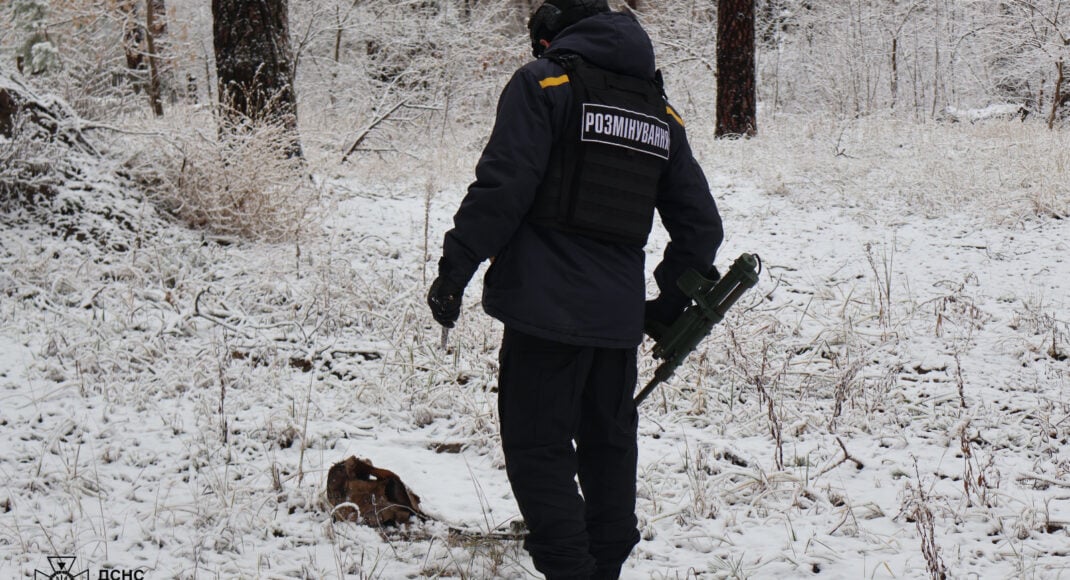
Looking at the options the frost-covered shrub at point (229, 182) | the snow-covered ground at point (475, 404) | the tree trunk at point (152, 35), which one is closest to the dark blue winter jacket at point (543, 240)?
the snow-covered ground at point (475, 404)

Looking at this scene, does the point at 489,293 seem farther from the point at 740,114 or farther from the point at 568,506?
the point at 740,114

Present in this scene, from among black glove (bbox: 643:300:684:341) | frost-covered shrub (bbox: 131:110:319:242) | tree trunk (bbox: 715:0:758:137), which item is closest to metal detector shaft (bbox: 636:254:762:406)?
black glove (bbox: 643:300:684:341)

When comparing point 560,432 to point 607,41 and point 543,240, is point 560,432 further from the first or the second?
point 607,41

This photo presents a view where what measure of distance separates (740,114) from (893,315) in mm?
5563

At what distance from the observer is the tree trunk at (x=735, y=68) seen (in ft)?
32.1

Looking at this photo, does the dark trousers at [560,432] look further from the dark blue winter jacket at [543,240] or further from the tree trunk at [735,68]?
the tree trunk at [735,68]

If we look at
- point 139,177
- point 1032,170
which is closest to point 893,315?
point 1032,170

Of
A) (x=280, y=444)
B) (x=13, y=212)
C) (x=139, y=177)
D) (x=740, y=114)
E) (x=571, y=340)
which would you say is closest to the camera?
(x=571, y=340)

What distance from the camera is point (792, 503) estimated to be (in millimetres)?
3262

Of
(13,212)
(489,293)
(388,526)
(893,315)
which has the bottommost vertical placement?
(388,526)

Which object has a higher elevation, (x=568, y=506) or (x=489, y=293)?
(x=489, y=293)

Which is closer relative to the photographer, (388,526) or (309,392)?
(388,526)

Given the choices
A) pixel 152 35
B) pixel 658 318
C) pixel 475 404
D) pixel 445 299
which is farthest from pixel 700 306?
pixel 152 35

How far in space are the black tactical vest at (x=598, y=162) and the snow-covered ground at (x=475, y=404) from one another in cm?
130
